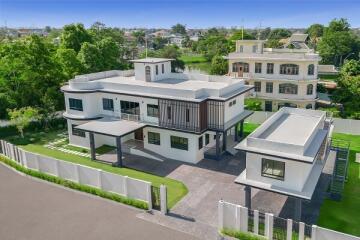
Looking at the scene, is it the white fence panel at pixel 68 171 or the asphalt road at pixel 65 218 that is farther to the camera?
the white fence panel at pixel 68 171

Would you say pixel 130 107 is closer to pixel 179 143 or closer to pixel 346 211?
pixel 179 143

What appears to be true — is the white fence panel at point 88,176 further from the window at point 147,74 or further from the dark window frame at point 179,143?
the window at point 147,74

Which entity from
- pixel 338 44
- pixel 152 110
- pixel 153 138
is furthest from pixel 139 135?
pixel 338 44

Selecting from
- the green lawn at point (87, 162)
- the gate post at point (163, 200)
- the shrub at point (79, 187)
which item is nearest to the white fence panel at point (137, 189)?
the shrub at point (79, 187)

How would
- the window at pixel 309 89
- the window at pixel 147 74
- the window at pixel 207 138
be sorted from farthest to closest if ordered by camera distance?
the window at pixel 309 89 < the window at pixel 147 74 < the window at pixel 207 138

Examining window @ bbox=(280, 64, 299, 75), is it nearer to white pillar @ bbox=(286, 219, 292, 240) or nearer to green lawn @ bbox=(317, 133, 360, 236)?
green lawn @ bbox=(317, 133, 360, 236)
